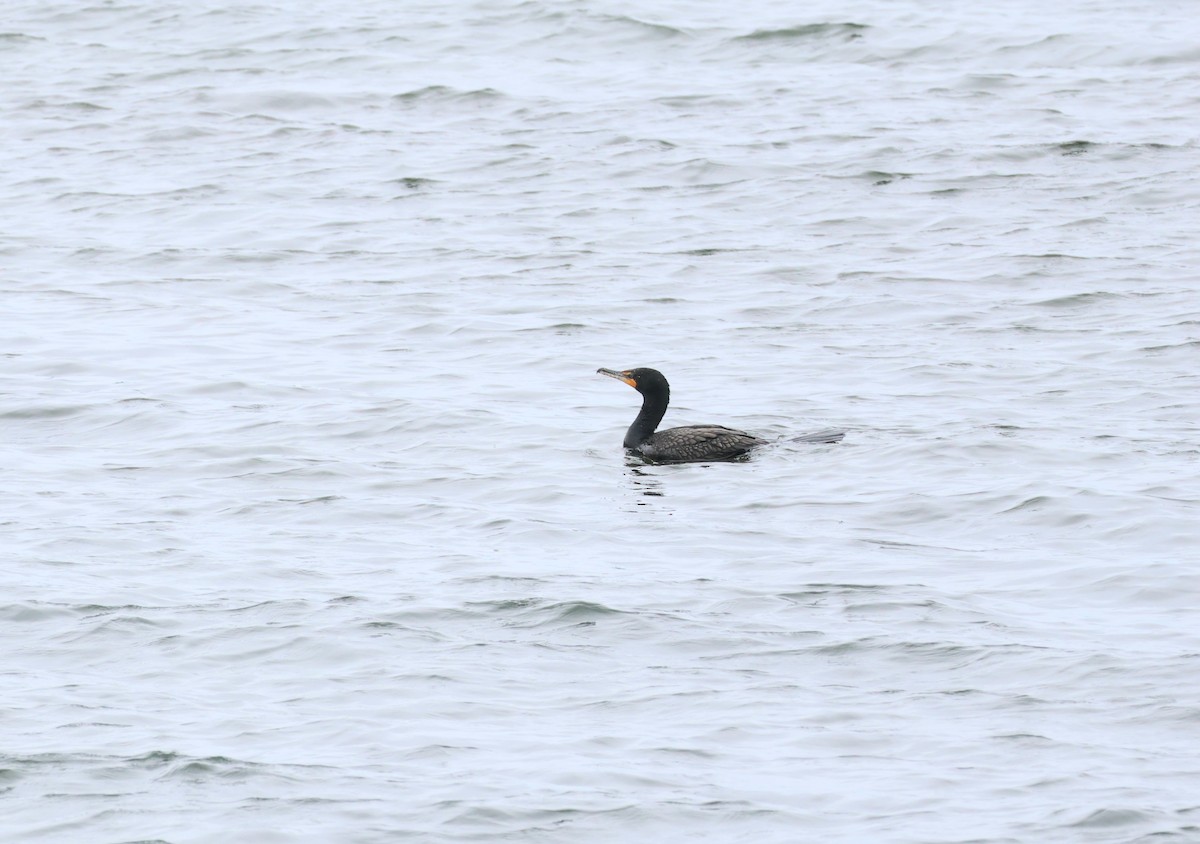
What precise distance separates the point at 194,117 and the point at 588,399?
10933 mm

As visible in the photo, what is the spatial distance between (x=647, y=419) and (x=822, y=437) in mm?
1306

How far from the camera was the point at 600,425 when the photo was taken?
1490 cm

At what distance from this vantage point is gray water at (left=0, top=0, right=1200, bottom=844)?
323 inches

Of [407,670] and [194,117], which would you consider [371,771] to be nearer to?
[407,670]

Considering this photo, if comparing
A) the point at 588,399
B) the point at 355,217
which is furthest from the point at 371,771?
the point at 355,217

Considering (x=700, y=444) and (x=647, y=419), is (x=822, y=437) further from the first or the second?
(x=647, y=419)

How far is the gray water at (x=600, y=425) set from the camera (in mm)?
8195

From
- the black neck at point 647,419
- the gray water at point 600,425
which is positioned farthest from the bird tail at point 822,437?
the black neck at point 647,419

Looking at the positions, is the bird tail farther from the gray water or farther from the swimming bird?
the gray water

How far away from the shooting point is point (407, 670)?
9312 millimetres

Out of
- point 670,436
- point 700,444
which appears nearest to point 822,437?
point 700,444

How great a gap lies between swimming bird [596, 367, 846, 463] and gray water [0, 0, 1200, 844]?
200mm

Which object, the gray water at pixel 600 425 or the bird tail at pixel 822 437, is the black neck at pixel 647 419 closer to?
the gray water at pixel 600 425

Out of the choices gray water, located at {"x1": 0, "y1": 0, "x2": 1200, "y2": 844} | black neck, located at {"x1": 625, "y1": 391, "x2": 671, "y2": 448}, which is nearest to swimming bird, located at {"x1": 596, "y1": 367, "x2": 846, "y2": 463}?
black neck, located at {"x1": 625, "y1": 391, "x2": 671, "y2": 448}
